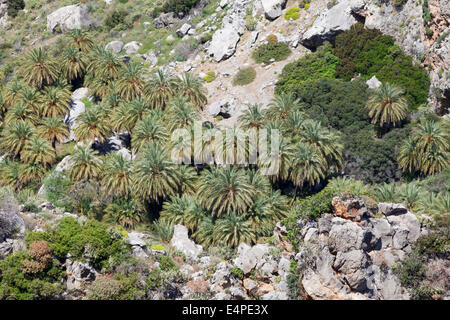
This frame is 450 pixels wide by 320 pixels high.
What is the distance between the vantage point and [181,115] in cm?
5575

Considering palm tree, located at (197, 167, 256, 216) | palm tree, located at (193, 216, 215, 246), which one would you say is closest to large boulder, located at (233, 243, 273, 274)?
palm tree, located at (193, 216, 215, 246)

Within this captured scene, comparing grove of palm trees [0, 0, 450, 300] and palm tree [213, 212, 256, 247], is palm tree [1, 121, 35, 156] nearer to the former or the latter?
grove of palm trees [0, 0, 450, 300]

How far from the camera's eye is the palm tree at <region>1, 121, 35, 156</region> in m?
58.2

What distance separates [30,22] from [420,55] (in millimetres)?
67786

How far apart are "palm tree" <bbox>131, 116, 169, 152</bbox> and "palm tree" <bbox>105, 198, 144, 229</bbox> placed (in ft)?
21.8

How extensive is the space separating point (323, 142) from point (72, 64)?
36.6 metres

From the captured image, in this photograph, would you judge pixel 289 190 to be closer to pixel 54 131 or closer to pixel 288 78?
pixel 288 78

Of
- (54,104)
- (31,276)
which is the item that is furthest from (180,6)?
(31,276)

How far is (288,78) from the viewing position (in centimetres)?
6725

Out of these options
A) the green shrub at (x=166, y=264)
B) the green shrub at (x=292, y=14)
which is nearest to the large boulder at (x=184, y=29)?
the green shrub at (x=292, y=14)

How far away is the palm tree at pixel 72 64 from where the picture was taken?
6975 cm

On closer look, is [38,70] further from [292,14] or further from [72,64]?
[292,14]

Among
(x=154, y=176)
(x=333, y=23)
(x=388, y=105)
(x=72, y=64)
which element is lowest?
(x=388, y=105)
